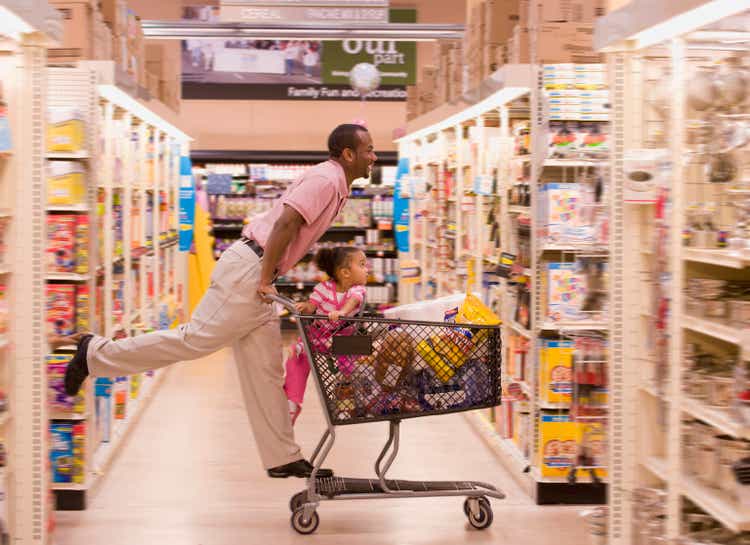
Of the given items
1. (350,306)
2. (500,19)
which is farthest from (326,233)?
(350,306)

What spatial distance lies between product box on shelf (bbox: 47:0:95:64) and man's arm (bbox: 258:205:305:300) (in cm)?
159

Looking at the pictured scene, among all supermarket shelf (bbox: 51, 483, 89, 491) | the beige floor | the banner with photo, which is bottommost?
the beige floor

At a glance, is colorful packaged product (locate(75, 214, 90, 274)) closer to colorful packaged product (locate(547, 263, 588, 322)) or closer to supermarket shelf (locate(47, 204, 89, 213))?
supermarket shelf (locate(47, 204, 89, 213))

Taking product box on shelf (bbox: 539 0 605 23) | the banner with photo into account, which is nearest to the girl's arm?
product box on shelf (bbox: 539 0 605 23)

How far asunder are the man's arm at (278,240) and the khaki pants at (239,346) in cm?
13

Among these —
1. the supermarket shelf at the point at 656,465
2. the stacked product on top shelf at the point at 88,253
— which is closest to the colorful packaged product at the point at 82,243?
the stacked product on top shelf at the point at 88,253

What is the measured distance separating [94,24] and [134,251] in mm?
1783

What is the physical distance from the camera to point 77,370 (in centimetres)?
450

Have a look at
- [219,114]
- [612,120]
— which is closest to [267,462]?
[612,120]

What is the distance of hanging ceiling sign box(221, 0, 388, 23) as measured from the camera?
924cm

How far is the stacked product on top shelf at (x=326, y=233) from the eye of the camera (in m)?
13.1

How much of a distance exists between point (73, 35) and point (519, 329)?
282 centimetres

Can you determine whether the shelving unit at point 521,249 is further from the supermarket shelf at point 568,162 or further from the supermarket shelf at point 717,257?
the supermarket shelf at point 717,257

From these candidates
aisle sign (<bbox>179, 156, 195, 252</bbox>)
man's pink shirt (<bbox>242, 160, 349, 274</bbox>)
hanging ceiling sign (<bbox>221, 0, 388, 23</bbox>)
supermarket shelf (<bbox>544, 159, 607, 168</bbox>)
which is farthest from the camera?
aisle sign (<bbox>179, 156, 195, 252</bbox>)
